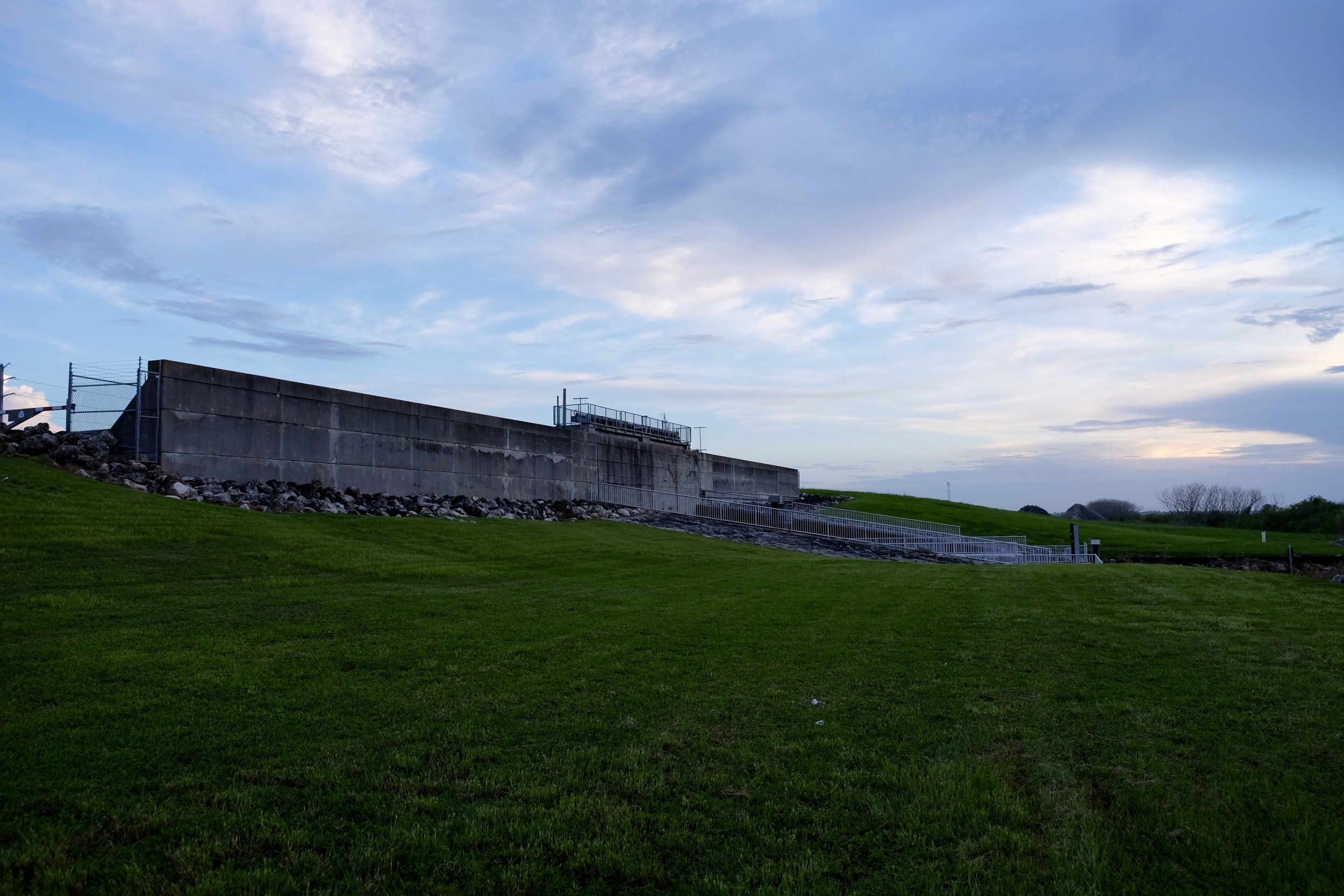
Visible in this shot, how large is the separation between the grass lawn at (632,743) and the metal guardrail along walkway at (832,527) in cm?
2375

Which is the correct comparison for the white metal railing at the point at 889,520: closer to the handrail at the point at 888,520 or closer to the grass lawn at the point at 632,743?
the handrail at the point at 888,520

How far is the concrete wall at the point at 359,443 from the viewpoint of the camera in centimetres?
2064

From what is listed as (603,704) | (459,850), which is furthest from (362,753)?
(603,704)

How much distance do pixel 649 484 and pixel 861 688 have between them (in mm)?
34174

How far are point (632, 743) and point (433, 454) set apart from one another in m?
23.3

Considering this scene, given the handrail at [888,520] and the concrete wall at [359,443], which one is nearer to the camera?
the concrete wall at [359,443]

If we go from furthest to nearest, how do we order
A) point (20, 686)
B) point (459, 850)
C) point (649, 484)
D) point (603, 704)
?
point (649, 484) → point (603, 704) → point (20, 686) → point (459, 850)

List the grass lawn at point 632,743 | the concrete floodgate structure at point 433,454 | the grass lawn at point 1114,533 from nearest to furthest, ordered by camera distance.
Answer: the grass lawn at point 632,743, the concrete floodgate structure at point 433,454, the grass lawn at point 1114,533

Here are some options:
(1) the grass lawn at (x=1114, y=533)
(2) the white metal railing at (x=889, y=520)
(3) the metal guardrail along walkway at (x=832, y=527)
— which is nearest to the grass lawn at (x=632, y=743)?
(3) the metal guardrail along walkway at (x=832, y=527)

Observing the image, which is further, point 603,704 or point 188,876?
point 603,704

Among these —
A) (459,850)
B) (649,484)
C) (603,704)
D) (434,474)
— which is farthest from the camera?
(649,484)

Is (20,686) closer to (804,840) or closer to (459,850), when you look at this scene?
(459,850)

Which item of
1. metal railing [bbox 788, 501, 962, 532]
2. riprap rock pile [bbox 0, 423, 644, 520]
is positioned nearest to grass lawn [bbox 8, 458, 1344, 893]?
riprap rock pile [bbox 0, 423, 644, 520]

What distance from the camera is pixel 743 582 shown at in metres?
16.1
